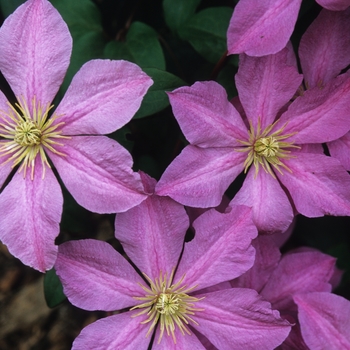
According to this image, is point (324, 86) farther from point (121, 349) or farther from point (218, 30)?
point (121, 349)

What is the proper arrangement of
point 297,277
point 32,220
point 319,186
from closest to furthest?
1. point 32,220
2. point 319,186
3. point 297,277

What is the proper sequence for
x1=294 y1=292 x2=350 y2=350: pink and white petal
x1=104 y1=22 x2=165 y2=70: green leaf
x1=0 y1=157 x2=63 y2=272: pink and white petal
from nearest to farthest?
x1=0 y1=157 x2=63 y2=272: pink and white petal < x1=294 y1=292 x2=350 y2=350: pink and white petal < x1=104 y1=22 x2=165 y2=70: green leaf

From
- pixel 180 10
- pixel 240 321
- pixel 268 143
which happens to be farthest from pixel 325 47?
pixel 240 321

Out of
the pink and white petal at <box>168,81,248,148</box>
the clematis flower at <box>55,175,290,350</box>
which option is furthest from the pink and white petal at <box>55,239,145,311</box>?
the pink and white petal at <box>168,81,248,148</box>

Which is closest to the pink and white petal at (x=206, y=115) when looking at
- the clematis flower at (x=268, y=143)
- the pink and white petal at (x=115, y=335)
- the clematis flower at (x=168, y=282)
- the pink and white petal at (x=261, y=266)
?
the clematis flower at (x=268, y=143)

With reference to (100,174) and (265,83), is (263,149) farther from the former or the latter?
(100,174)

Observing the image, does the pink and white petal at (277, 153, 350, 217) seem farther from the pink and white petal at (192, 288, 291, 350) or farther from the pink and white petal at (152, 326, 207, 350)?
the pink and white petal at (152, 326, 207, 350)

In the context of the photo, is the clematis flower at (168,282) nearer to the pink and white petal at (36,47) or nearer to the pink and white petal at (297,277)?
the pink and white petal at (297,277)
